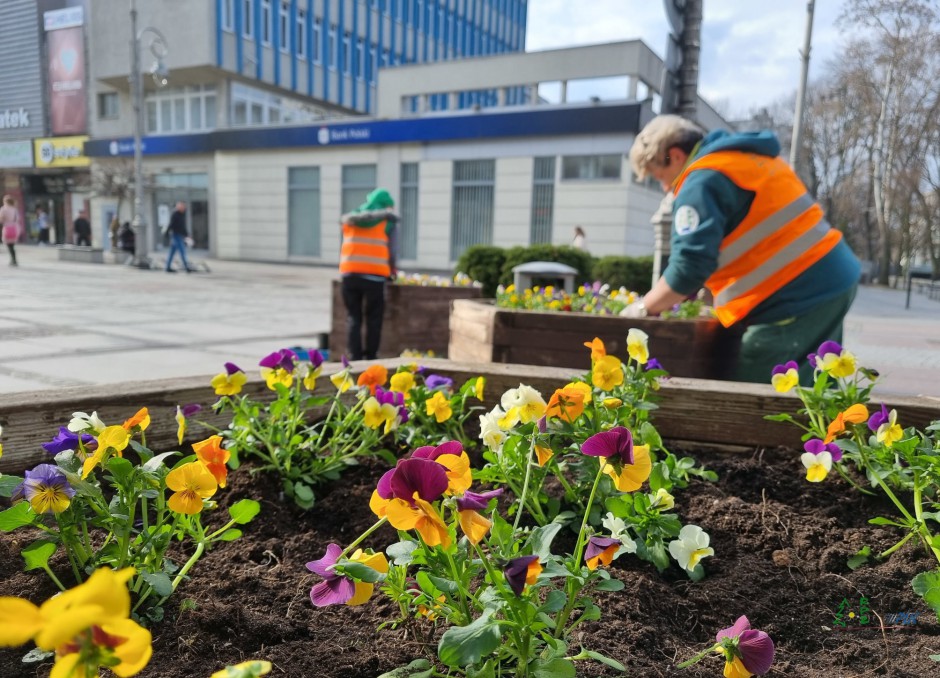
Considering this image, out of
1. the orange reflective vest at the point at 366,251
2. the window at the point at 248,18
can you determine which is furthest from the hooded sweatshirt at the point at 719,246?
the window at the point at 248,18

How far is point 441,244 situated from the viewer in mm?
22500

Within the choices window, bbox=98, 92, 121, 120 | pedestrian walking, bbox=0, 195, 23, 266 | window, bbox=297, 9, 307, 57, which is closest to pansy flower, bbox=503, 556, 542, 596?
pedestrian walking, bbox=0, 195, 23, 266

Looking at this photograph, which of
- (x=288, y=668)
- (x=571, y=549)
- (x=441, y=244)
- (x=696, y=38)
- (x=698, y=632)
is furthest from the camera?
(x=441, y=244)

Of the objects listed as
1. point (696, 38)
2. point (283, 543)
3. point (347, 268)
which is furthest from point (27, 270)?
point (283, 543)

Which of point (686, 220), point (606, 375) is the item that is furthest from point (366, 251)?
point (606, 375)

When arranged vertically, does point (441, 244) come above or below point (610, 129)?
below

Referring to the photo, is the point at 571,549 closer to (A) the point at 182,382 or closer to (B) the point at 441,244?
(A) the point at 182,382

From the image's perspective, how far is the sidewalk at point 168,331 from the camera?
5.02m

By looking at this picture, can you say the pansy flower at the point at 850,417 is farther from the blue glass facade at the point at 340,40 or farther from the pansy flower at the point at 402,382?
the blue glass facade at the point at 340,40

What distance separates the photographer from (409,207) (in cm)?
2328

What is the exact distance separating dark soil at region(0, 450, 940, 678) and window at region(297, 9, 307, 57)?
108ft

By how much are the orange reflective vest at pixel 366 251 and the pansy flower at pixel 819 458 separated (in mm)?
4430

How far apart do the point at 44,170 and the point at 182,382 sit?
4059 centimetres

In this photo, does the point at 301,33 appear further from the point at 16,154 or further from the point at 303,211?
the point at 16,154
